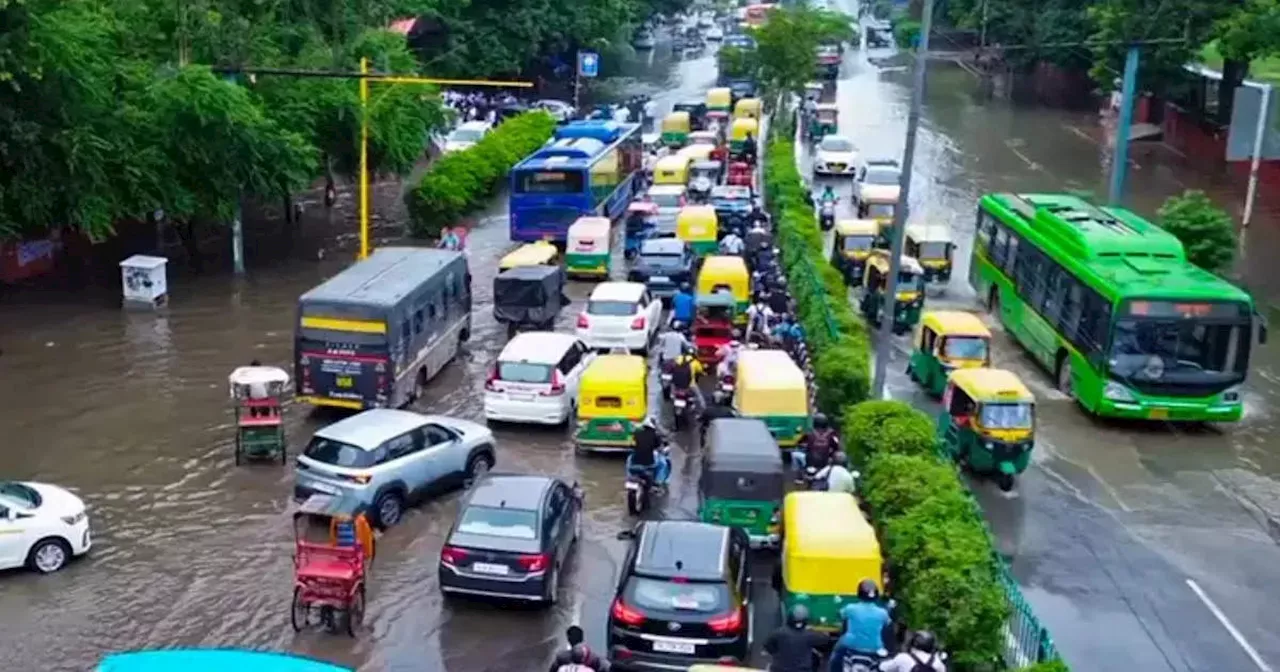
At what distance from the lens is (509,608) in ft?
53.7

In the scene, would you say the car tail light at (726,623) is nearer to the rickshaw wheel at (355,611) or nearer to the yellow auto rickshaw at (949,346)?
the rickshaw wheel at (355,611)

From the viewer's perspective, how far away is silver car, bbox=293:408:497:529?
60.7 feet

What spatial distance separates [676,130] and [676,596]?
4591cm

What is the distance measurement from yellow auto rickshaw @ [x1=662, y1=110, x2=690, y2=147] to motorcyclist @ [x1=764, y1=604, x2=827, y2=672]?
45326mm

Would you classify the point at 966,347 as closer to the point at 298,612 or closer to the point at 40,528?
the point at 298,612

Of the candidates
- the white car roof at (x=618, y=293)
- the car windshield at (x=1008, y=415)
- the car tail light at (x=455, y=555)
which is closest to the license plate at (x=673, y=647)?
the car tail light at (x=455, y=555)

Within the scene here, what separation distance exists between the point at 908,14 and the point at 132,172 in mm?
103421

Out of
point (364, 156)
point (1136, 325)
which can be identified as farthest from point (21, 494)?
point (1136, 325)

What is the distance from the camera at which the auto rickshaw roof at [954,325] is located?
25028 millimetres

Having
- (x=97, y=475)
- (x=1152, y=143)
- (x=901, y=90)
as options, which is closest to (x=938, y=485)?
(x=97, y=475)

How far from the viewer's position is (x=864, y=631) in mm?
13023

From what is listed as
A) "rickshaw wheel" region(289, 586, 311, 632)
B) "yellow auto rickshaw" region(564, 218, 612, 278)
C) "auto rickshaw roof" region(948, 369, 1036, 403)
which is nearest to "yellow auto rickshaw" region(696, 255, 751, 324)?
"yellow auto rickshaw" region(564, 218, 612, 278)

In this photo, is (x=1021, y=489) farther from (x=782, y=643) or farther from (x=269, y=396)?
(x=269, y=396)

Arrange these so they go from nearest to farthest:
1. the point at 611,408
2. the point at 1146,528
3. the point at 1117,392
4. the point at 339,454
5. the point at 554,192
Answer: the point at 339,454 < the point at 1146,528 < the point at 611,408 < the point at 1117,392 < the point at 554,192
